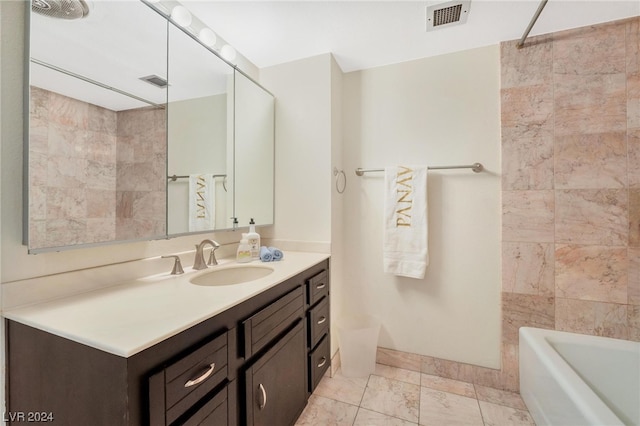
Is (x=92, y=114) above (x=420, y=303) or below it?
above

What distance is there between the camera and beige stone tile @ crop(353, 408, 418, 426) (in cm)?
141

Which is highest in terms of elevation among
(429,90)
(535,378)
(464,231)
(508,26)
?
(508,26)

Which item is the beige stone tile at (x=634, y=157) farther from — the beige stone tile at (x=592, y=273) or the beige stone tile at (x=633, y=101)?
the beige stone tile at (x=592, y=273)

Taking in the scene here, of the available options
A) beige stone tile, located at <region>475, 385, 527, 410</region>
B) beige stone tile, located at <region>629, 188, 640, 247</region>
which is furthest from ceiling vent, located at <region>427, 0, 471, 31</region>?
beige stone tile, located at <region>475, 385, 527, 410</region>

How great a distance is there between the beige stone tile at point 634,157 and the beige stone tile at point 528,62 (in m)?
0.53

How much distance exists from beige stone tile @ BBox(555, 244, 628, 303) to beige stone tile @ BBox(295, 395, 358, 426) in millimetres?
1446

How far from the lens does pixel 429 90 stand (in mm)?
1846

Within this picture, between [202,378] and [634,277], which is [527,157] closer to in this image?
[634,277]

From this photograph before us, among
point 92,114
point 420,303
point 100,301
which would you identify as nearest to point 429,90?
point 420,303

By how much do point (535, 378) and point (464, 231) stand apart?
86 centimetres

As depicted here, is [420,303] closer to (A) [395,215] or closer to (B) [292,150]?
(A) [395,215]

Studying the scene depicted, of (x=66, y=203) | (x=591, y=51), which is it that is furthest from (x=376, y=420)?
(x=591, y=51)

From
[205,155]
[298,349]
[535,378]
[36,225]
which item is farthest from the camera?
[205,155]

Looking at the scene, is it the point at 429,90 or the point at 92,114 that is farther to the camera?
the point at 429,90
